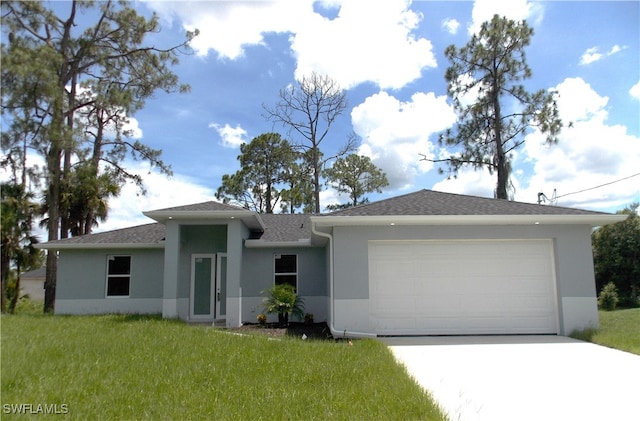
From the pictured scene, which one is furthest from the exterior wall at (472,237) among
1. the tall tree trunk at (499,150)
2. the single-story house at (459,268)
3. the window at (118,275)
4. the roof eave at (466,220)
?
the tall tree trunk at (499,150)

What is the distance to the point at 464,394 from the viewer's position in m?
5.81

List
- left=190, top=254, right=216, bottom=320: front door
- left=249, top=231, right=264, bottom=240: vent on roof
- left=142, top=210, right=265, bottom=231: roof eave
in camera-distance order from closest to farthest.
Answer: left=142, top=210, right=265, bottom=231: roof eave
left=190, top=254, right=216, bottom=320: front door
left=249, top=231, right=264, bottom=240: vent on roof

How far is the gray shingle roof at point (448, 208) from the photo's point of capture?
1077 centimetres

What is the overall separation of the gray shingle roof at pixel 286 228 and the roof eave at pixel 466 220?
449 cm

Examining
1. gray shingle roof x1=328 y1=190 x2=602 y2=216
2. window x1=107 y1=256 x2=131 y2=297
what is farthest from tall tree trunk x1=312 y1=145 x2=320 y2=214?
gray shingle roof x1=328 y1=190 x2=602 y2=216

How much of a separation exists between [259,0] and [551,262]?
31.3 feet

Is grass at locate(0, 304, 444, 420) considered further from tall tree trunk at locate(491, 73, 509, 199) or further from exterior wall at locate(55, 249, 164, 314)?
tall tree trunk at locate(491, 73, 509, 199)

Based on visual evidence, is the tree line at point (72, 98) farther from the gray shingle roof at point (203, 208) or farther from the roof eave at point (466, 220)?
the roof eave at point (466, 220)

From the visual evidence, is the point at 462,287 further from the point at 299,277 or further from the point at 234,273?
the point at 234,273

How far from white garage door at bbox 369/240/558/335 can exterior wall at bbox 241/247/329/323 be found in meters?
4.09

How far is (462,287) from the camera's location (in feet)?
36.1

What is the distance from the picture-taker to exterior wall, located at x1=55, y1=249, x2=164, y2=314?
49.9 ft

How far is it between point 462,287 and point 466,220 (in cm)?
172

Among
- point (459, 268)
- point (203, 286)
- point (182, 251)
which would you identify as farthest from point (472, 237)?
point (182, 251)
